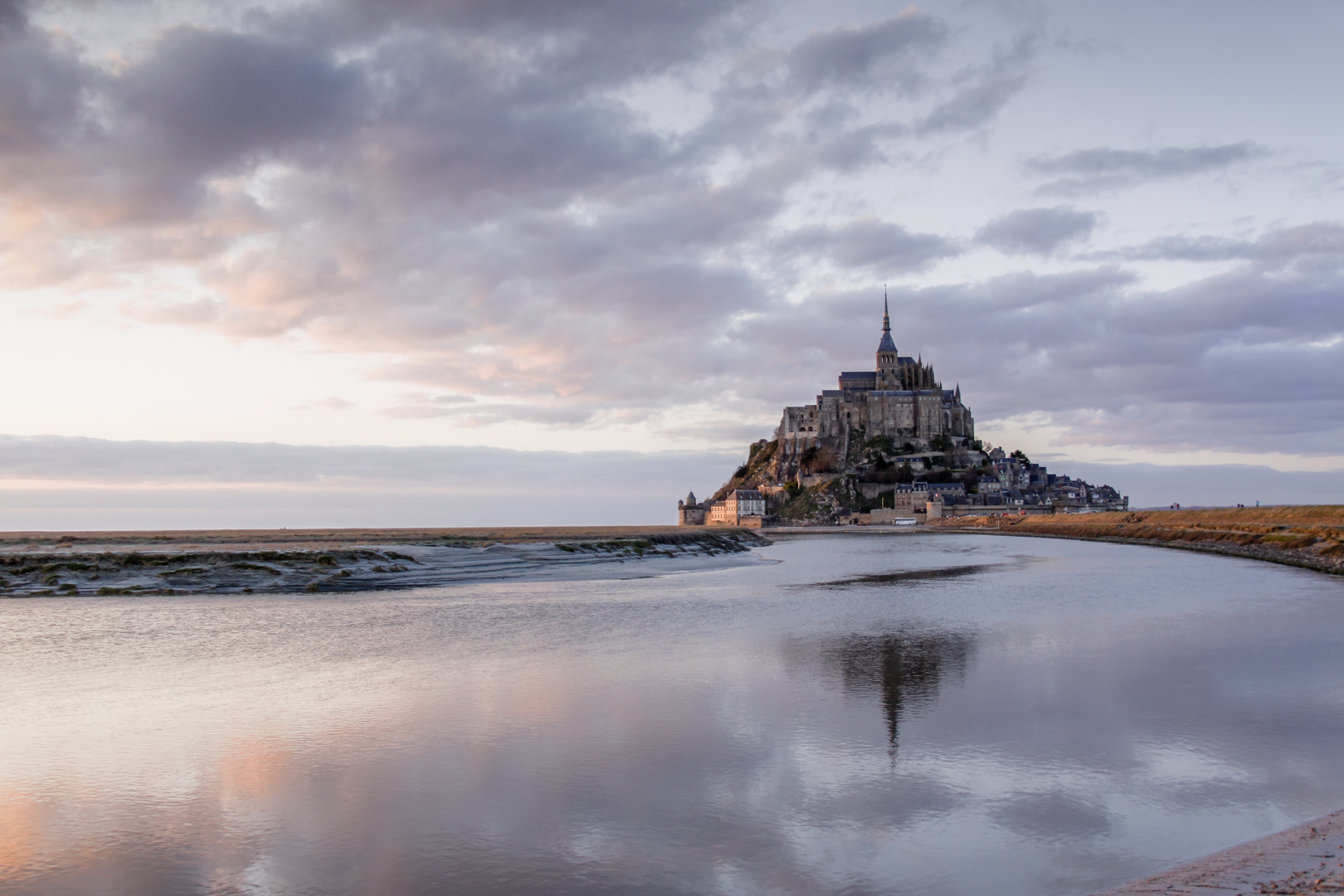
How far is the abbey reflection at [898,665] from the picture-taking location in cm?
1385

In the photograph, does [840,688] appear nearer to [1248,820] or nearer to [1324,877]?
[1248,820]

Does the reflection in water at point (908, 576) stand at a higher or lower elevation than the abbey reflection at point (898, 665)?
lower

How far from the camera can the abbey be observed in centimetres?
16675

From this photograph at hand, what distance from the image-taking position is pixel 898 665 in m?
Answer: 17.2

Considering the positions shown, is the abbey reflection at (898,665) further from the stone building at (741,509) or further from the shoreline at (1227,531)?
the stone building at (741,509)

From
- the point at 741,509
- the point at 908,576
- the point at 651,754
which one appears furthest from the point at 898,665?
the point at 741,509

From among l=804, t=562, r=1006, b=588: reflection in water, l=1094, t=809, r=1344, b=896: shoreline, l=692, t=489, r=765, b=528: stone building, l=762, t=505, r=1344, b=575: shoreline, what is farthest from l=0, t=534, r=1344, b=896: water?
l=692, t=489, r=765, b=528: stone building

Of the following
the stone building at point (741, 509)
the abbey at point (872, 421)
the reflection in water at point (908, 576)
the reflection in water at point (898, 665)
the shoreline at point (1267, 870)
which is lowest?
the reflection in water at point (908, 576)

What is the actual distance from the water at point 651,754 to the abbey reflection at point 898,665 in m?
0.09

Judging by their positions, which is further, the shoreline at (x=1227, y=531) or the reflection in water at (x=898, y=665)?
the shoreline at (x=1227, y=531)

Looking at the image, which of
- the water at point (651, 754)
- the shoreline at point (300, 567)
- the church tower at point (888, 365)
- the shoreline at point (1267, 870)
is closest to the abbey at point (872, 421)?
the church tower at point (888, 365)

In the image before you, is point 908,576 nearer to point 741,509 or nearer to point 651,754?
point 651,754

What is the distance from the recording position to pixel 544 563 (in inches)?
1907

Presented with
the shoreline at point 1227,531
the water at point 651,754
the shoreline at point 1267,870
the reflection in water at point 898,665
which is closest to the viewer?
the shoreline at point 1267,870
